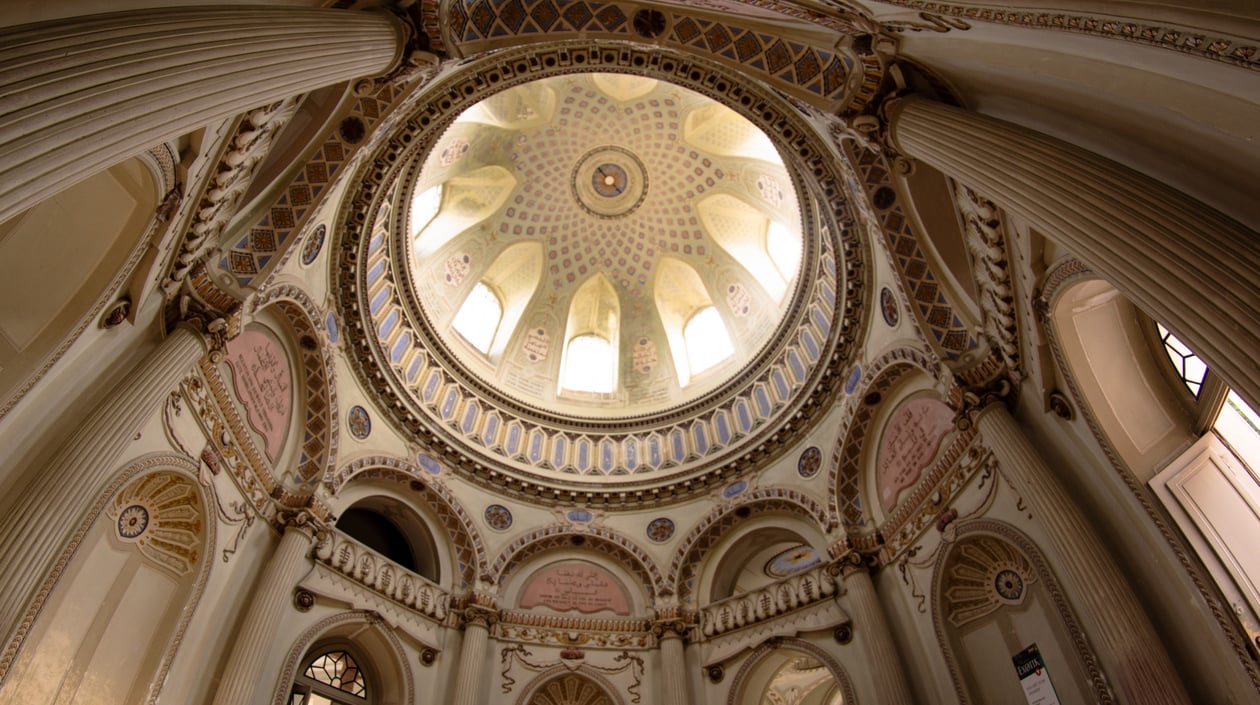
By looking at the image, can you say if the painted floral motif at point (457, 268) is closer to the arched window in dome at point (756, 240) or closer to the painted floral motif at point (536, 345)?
the painted floral motif at point (536, 345)

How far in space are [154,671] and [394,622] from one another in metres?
4.71

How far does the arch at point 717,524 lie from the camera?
48.4 ft

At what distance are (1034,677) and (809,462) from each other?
6549mm

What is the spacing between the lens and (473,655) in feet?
43.0

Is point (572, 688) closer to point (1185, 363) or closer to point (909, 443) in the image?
point (909, 443)

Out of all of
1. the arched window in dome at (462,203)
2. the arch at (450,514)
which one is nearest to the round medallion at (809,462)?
the arch at (450,514)

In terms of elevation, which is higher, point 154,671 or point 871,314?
point 871,314

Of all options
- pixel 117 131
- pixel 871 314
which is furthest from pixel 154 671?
pixel 871 314

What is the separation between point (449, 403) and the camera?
16719 mm

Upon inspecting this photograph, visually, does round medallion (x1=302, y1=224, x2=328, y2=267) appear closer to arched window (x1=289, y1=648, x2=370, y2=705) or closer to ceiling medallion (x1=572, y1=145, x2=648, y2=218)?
arched window (x1=289, y1=648, x2=370, y2=705)

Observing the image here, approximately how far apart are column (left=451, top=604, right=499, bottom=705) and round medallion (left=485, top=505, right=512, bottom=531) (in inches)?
82.2

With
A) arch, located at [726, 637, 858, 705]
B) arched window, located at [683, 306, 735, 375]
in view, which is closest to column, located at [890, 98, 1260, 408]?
arch, located at [726, 637, 858, 705]

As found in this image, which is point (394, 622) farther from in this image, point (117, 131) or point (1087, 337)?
point (1087, 337)

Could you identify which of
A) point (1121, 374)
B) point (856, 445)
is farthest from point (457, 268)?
point (1121, 374)
